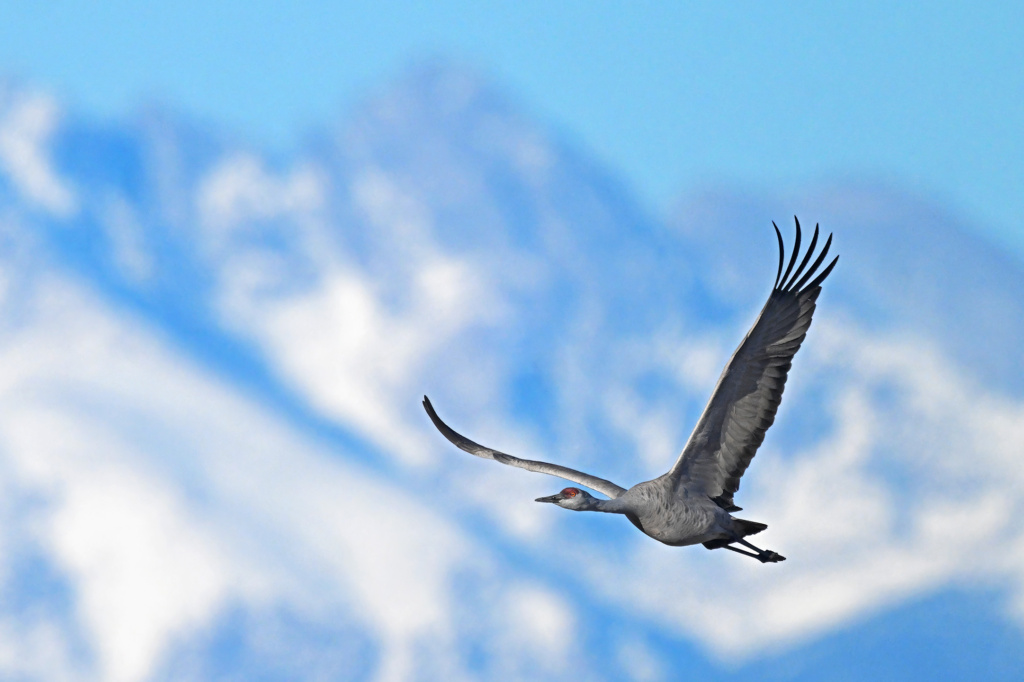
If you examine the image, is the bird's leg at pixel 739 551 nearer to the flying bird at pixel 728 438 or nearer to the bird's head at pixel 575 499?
the flying bird at pixel 728 438

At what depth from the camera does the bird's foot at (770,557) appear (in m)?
25.7

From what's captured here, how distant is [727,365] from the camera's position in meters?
24.2

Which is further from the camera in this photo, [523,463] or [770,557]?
[523,463]

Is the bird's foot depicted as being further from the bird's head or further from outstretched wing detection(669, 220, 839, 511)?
the bird's head

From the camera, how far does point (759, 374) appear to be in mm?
24781

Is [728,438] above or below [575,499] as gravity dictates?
above

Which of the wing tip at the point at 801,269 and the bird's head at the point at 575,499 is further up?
the wing tip at the point at 801,269

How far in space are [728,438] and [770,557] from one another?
2816 millimetres

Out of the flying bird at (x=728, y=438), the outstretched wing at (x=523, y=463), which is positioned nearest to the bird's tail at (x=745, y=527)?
the flying bird at (x=728, y=438)

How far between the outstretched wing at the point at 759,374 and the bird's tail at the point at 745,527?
1404 millimetres

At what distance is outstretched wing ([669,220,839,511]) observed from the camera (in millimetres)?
24547

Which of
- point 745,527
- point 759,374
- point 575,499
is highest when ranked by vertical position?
point 759,374

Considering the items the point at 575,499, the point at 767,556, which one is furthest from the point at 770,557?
the point at 575,499

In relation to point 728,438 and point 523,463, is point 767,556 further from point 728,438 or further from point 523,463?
point 523,463
